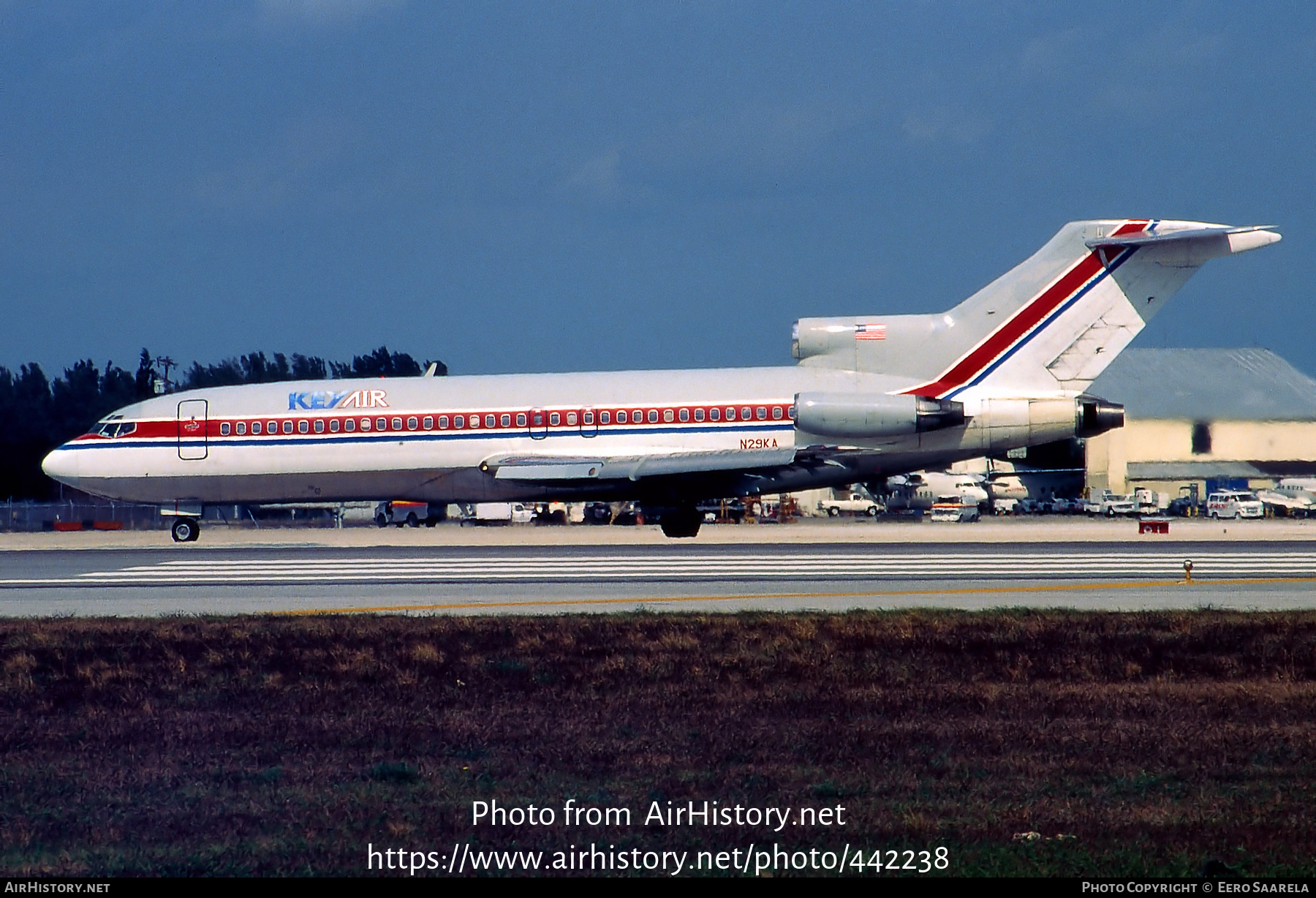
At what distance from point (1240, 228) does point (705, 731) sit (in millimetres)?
22260

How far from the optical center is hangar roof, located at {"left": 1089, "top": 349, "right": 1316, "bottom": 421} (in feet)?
135

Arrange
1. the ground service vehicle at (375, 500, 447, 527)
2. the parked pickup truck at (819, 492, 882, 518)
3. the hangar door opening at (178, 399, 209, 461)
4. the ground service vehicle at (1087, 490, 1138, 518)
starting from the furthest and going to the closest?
1. the parked pickup truck at (819, 492, 882, 518)
2. the ground service vehicle at (1087, 490, 1138, 518)
3. the ground service vehicle at (375, 500, 447, 527)
4. the hangar door opening at (178, 399, 209, 461)

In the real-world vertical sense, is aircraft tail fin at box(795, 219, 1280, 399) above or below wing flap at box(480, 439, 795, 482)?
above

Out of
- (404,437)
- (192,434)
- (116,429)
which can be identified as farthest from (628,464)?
(116,429)

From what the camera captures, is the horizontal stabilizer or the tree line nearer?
the horizontal stabilizer

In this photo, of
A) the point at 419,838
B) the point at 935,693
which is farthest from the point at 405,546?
the point at 419,838

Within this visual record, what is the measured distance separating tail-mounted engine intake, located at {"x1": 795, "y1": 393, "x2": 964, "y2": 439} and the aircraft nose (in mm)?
18274

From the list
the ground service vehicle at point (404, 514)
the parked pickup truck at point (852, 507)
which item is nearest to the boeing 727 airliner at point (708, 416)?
the ground service vehicle at point (404, 514)

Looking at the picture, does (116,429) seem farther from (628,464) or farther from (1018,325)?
(1018,325)

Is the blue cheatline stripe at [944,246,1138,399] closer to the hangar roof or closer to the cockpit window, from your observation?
the hangar roof

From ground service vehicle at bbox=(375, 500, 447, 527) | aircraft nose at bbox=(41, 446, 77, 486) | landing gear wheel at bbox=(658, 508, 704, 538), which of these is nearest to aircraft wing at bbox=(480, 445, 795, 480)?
landing gear wheel at bbox=(658, 508, 704, 538)

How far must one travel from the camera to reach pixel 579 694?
10555 mm

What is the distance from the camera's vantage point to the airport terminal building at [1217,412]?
41.7m

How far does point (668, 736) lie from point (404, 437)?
74.4ft
